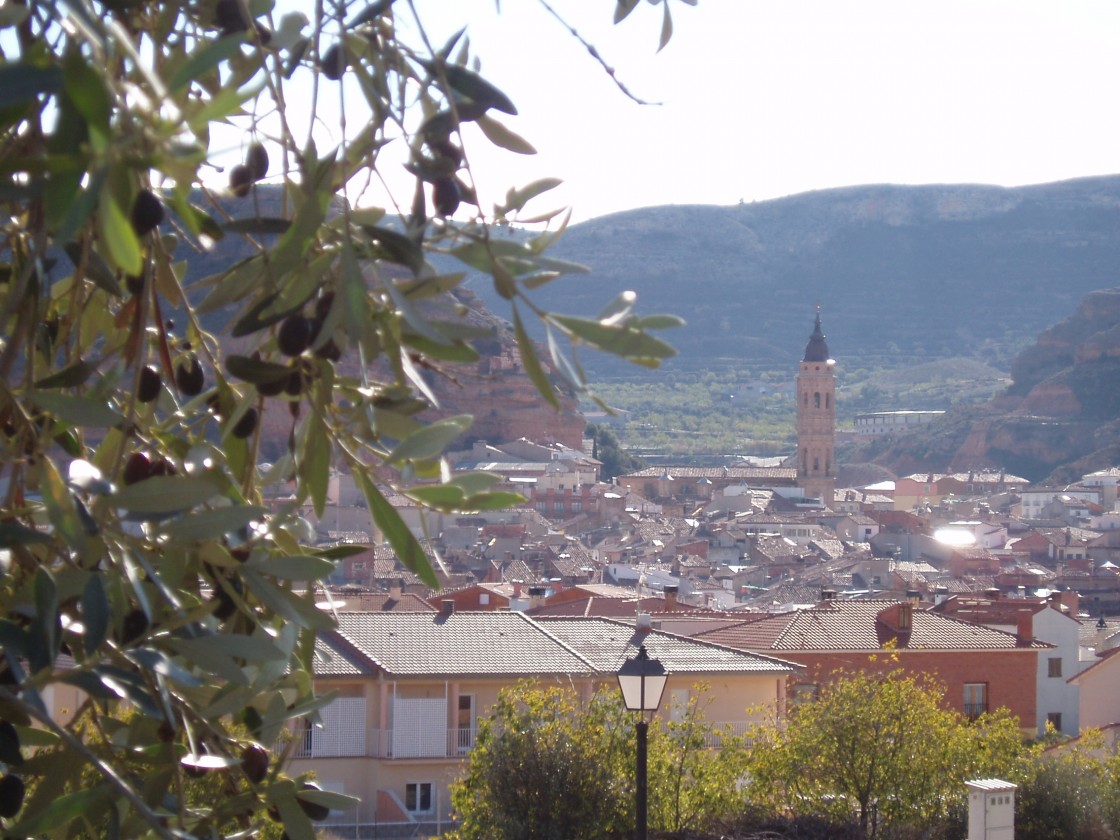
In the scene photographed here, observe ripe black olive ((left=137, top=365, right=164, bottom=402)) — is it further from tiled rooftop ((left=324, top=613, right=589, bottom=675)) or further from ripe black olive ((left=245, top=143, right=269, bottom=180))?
tiled rooftop ((left=324, top=613, right=589, bottom=675))

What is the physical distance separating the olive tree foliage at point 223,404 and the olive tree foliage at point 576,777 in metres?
7.97

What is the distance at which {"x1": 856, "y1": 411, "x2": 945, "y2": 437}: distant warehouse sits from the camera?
352ft

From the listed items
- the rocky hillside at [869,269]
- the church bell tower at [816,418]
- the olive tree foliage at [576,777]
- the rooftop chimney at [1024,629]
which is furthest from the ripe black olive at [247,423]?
the rocky hillside at [869,269]

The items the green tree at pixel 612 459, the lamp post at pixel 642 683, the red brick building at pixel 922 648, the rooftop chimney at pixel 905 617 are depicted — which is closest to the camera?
the lamp post at pixel 642 683

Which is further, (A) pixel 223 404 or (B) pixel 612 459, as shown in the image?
(B) pixel 612 459

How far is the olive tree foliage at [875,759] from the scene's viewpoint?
1104cm

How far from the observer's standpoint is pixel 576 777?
9609 millimetres

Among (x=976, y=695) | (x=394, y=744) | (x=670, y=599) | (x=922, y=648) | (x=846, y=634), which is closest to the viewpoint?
(x=394, y=744)

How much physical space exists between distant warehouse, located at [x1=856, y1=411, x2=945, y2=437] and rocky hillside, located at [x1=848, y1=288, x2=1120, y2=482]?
8339 mm

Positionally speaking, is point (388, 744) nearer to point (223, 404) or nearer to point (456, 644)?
point (456, 644)

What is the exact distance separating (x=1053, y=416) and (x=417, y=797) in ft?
261

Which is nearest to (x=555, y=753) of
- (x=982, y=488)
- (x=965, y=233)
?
(x=982, y=488)

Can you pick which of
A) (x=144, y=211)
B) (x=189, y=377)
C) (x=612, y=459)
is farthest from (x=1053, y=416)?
(x=144, y=211)

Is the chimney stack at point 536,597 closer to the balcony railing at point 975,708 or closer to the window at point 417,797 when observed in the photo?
the balcony railing at point 975,708
